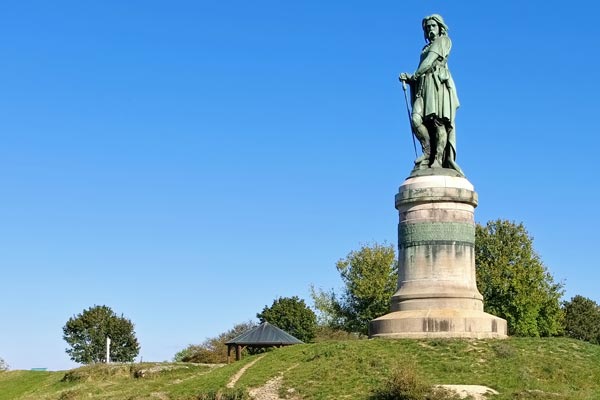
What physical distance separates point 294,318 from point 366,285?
13983 mm

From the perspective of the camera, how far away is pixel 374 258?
51.5m

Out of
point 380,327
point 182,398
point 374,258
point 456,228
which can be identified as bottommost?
point 182,398

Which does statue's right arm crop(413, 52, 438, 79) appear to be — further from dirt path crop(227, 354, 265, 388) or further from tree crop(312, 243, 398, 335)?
tree crop(312, 243, 398, 335)

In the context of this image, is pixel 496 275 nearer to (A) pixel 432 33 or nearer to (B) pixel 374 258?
(B) pixel 374 258

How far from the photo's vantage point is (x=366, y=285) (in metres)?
50.8

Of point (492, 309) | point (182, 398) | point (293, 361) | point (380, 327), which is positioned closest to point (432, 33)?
point (380, 327)

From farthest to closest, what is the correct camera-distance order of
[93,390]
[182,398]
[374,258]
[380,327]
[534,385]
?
1. [374,258]
2. [93,390]
3. [380,327]
4. [182,398]
5. [534,385]

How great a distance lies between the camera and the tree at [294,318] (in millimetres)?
62906

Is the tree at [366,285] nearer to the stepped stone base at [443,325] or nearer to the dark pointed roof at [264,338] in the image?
the dark pointed roof at [264,338]

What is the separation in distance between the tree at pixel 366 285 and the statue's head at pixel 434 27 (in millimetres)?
25610

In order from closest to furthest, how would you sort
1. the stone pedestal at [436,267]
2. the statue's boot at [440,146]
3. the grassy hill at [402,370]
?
the grassy hill at [402,370]
the stone pedestal at [436,267]
the statue's boot at [440,146]

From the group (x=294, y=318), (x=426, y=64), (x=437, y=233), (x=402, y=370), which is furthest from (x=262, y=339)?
(x=294, y=318)

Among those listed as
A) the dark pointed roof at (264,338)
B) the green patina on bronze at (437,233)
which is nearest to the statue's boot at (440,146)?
the green patina on bronze at (437,233)

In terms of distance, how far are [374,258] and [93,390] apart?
28778 millimetres
